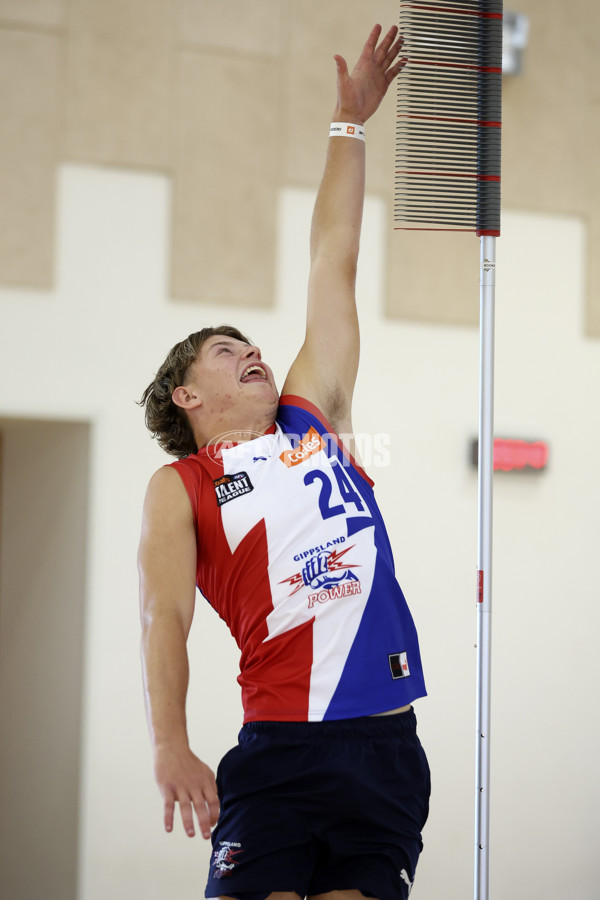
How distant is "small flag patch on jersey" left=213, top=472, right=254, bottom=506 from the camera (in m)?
1.63

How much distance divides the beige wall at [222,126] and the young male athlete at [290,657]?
1.50 metres

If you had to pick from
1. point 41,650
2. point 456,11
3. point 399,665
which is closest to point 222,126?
point 456,11

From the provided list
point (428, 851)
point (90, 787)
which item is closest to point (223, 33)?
point (90, 787)

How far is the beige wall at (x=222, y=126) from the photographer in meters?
3.02

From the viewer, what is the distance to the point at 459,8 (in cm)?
185

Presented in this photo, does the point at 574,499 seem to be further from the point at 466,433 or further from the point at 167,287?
the point at 167,287

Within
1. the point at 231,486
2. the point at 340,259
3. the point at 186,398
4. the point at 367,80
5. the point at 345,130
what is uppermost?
the point at 367,80

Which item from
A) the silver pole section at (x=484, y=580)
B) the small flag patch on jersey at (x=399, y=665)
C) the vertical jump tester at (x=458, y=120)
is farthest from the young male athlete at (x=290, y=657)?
the vertical jump tester at (x=458, y=120)

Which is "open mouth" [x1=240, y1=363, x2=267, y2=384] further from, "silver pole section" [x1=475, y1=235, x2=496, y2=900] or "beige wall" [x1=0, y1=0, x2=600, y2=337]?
"beige wall" [x1=0, y1=0, x2=600, y2=337]

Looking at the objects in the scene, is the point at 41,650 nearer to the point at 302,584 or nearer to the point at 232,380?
the point at 232,380

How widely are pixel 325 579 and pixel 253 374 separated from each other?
43cm

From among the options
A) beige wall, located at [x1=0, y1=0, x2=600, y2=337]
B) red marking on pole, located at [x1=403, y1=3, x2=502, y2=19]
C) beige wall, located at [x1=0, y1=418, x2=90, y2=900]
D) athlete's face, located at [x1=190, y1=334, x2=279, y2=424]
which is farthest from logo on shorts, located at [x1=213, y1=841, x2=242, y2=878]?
beige wall, located at [x1=0, y1=0, x2=600, y2=337]

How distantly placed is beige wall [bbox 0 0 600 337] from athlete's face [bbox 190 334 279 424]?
1340 mm

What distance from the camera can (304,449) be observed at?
5.62ft
